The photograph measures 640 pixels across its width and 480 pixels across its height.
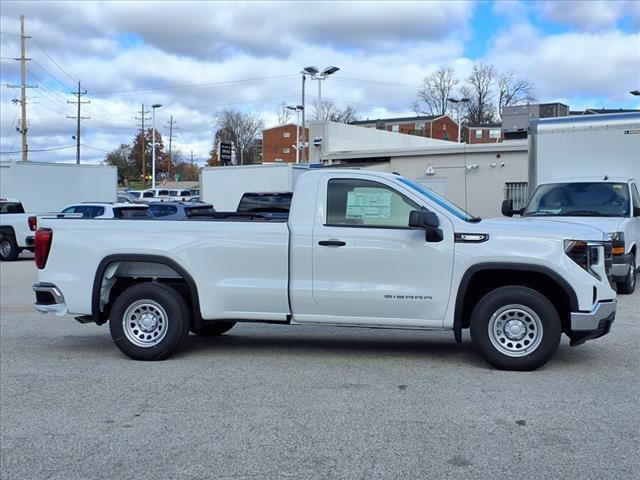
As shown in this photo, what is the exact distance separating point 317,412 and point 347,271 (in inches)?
67.6

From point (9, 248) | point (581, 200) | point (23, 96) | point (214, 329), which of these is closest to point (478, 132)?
point (23, 96)

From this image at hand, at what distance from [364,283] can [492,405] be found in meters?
1.79

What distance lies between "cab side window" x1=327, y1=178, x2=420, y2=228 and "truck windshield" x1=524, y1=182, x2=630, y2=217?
6.61 m

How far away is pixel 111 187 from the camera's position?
2866cm

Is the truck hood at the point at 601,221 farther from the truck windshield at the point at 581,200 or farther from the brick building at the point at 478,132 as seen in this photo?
the brick building at the point at 478,132

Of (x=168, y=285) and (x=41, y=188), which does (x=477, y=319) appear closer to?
(x=168, y=285)

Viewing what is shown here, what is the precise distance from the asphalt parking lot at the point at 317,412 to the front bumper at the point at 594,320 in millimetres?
425

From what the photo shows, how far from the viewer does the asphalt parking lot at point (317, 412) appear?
Answer: 449cm

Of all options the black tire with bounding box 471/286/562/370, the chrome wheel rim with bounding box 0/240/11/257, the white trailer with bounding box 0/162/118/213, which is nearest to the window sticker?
the black tire with bounding box 471/286/562/370

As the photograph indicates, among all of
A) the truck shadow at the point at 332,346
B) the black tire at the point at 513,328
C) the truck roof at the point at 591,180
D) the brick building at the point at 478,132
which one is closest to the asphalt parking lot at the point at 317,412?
the truck shadow at the point at 332,346

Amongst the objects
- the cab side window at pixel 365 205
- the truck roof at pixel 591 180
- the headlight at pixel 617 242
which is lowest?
the headlight at pixel 617 242

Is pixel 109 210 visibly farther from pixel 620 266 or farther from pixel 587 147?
pixel 620 266

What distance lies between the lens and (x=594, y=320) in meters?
6.41

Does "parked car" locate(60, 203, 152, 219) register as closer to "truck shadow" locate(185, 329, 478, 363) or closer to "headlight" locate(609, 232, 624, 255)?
"truck shadow" locate(185, 329, 478, 363)
